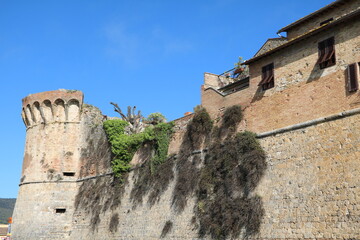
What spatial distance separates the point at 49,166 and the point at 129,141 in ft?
20.5

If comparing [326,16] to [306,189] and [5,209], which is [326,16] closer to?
[306,189]

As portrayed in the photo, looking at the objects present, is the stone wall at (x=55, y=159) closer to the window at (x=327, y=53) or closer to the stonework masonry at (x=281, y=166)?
the stonework masonry at (x=281, y=166)

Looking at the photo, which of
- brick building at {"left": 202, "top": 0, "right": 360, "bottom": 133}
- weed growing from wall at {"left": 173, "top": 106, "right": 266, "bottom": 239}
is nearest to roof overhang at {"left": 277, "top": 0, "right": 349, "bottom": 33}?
brick building at {"left": 202, "top": 0, "right": 360, "bottom": 133}

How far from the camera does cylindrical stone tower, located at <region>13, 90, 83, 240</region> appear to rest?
84.1 feet

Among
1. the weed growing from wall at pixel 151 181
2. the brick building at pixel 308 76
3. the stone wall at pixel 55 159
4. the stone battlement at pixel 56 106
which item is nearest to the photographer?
the brick building at pixel 308 76

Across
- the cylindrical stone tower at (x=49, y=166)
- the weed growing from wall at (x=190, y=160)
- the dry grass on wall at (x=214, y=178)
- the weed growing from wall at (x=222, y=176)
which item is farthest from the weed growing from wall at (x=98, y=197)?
the weed growing from wall at (x=222, y=176)

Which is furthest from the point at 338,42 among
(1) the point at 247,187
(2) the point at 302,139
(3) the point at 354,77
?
(1) the point at 247,187

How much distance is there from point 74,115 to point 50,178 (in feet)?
13.3

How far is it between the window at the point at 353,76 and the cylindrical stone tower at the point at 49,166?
18.0 metres

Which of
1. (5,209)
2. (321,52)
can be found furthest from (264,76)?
(5,209)

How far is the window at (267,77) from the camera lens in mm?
16094

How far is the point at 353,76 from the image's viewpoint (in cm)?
1316

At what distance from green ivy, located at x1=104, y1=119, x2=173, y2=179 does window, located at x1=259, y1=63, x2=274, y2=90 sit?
5.96 meters

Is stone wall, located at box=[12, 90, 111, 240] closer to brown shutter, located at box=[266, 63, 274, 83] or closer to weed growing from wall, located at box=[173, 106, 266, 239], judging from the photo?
weed growing from wall, located at box=[173, 106, 266, 239]
